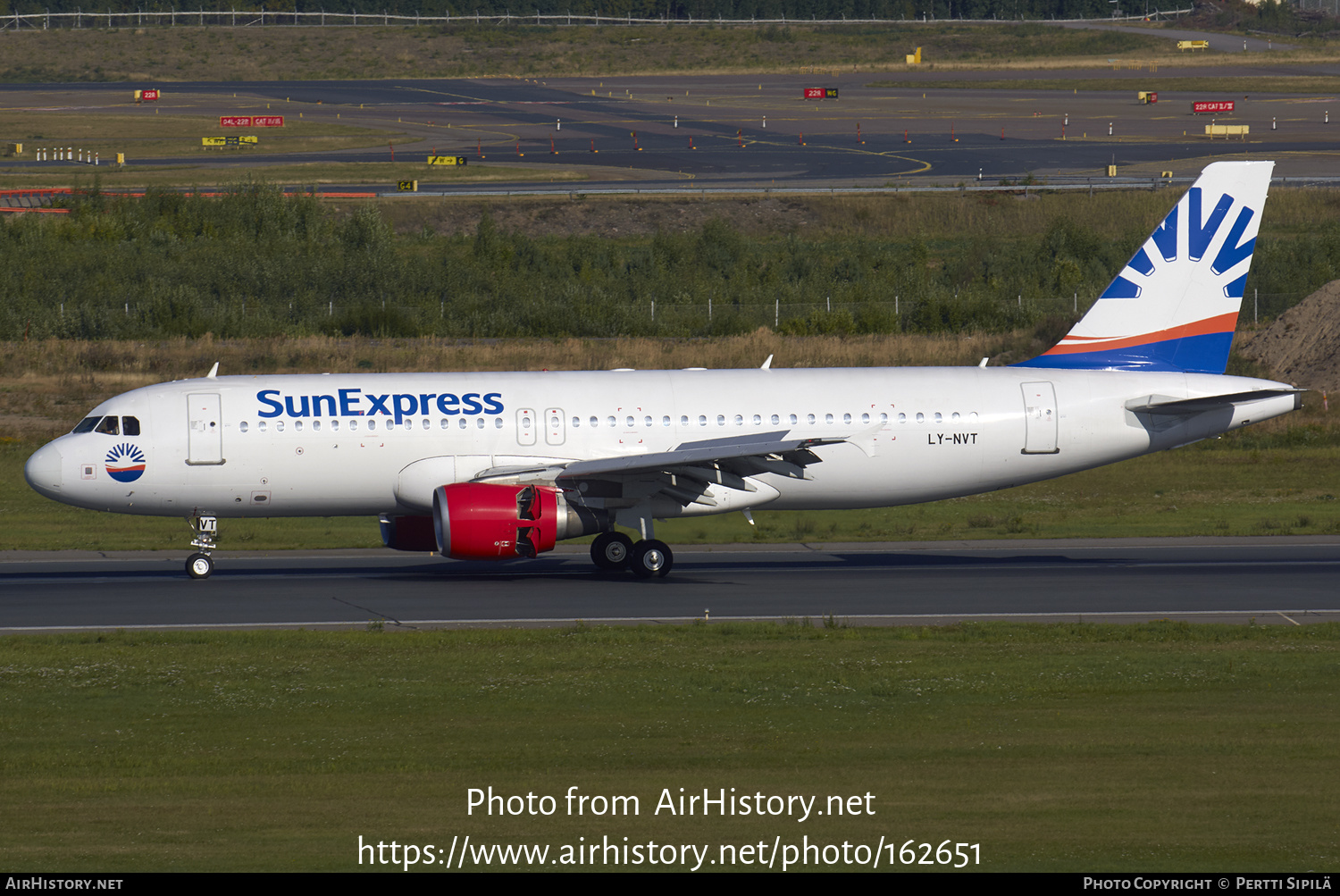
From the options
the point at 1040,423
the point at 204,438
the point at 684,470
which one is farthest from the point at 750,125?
the point at 204,438

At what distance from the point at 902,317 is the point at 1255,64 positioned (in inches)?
3326

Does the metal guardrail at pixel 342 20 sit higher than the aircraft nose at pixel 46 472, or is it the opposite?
the metal guardrail at pixel 342 20

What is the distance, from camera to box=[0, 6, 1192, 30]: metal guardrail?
157525mm

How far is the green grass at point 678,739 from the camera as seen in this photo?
13.0 metres

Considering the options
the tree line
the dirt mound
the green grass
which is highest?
the tree line

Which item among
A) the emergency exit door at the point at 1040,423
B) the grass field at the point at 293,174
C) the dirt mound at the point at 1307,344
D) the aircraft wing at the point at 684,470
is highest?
the grass field at the point at 293,174

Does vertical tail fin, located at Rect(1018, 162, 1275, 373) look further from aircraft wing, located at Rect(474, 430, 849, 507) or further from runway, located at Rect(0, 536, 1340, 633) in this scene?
aircraft wing, located at Rect(474, 430, 849, 507)

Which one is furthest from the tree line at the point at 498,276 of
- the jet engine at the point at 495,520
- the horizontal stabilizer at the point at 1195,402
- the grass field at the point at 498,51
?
the grass field at the point at 498,51

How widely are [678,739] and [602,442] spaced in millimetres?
13874

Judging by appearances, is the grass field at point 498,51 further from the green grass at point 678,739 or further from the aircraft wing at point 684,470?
the green grass at point 678,739

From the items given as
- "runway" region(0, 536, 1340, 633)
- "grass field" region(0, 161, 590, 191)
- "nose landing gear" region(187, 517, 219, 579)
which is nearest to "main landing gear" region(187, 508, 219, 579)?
"nose landing gear" region(187, 517, 219, 579)

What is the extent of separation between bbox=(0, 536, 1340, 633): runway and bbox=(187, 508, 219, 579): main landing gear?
0.37 meters

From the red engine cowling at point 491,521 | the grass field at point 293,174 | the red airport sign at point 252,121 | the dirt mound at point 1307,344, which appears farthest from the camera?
the red airport sign at point 252,121

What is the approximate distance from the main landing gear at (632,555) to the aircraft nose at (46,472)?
10.3 m
